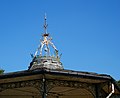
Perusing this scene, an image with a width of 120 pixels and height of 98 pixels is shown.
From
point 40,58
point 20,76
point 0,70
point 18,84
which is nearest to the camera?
point 20,76

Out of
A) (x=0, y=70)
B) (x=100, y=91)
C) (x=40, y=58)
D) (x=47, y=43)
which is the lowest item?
(x=100, y=91)

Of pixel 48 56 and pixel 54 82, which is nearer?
pixel 54 82

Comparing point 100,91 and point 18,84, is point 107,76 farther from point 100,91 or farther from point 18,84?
point 18,84

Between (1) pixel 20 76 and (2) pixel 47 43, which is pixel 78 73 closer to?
(1) pixel 20 76

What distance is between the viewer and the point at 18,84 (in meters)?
14.3

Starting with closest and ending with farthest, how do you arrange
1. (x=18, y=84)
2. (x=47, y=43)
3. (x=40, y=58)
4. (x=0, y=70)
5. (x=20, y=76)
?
(x=20, y=76) → (x=18, y=84) → (x=40, y=58) → (x=47, y=43) → (x=0, y=70)

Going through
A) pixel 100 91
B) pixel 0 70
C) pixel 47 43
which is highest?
pixel 0 70

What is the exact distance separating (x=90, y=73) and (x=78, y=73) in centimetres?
67

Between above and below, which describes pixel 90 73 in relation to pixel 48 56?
below

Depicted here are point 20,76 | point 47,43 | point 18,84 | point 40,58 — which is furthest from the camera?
point 47,43

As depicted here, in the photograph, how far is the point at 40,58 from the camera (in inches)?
780

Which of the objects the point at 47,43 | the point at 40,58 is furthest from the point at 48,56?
the point at 47,43

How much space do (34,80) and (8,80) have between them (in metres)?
1.31

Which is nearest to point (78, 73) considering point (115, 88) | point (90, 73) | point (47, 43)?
point (90, 73)
